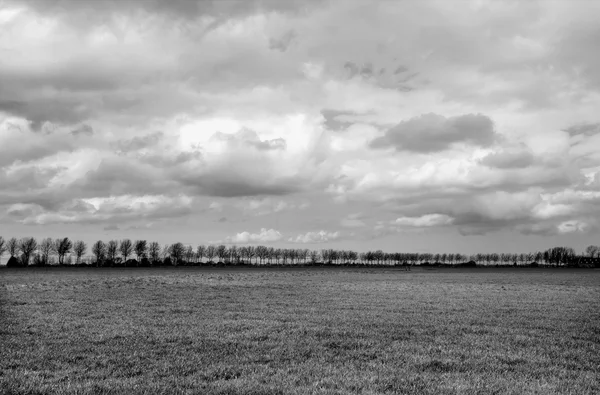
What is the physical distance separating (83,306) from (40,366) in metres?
16.1

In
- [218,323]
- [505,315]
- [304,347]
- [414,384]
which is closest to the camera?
[414,384]

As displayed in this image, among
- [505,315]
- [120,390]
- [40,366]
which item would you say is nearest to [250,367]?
[120,390]

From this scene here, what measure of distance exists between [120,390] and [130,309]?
1675cm

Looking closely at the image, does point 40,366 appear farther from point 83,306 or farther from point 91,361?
point 83,306

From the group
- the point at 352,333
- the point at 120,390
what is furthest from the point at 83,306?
the point at 120,390

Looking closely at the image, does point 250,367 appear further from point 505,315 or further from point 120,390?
point 505,315

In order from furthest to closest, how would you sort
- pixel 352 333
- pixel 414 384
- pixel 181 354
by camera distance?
pixel 352 333 → pixel 181 354 → pixel 414 384

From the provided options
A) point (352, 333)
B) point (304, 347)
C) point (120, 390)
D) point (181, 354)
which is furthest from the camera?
point (352, 333)

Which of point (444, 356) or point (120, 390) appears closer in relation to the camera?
point (120, 390)

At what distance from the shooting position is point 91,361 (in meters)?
13.1

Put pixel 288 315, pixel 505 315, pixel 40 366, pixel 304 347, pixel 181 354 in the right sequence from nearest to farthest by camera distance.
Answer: pixel 40 366, pixel 181 354, pixel 304 347, pixel 288 315, pixel 505 315

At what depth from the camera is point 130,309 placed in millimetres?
25922

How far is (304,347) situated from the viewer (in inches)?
607

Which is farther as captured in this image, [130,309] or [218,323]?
[130,309]
